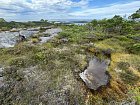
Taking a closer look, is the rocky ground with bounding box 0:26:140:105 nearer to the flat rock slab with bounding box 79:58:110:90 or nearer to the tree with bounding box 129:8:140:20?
the flat rock slab with bounding box 79:58:110:90

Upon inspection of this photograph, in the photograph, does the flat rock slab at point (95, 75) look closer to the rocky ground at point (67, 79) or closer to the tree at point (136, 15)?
the rocky ground at point (67, 79)

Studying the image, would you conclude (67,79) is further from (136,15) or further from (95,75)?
(136,15)

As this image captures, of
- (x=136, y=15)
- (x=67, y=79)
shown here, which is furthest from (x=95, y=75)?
(x=136, y=15)

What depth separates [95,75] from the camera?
1997 cm

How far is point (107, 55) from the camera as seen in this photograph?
2702cm

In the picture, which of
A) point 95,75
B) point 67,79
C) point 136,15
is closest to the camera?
point 67,79

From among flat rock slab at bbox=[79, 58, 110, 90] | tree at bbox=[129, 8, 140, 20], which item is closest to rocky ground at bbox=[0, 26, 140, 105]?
flat rock slab at bbox=[79, 58, 110, 90]

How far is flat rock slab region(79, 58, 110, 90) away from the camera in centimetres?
1856

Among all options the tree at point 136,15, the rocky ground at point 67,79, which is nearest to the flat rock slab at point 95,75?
the rocky ground at point 67,79

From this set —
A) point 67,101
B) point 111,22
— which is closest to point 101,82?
point 67,101

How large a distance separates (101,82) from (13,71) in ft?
25.5

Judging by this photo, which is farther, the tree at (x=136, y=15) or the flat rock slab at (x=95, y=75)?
the tree at (x=136, y=15)

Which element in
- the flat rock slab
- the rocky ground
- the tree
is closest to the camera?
the rocky ground

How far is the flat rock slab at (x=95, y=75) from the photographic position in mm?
18562
